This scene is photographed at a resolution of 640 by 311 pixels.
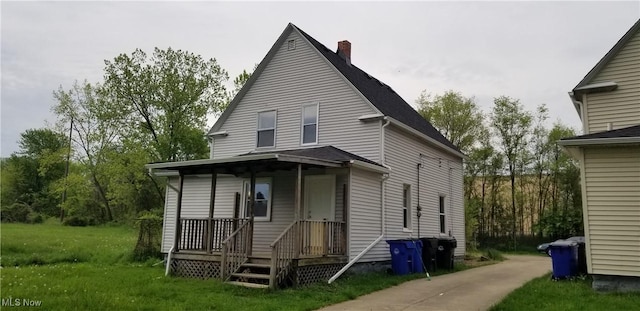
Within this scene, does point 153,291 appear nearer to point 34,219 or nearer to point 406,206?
point 406,206

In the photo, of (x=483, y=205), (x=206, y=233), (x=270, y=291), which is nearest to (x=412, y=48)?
(x=206, y=233)

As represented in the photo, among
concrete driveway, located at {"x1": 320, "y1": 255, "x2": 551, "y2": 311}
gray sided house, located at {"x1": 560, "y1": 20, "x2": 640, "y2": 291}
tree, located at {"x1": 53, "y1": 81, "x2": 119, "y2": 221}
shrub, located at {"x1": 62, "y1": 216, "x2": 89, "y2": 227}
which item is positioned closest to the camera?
concrete driveway, located at {"x1": 320, "y1": 255, "x2": 551, "y2": 311}

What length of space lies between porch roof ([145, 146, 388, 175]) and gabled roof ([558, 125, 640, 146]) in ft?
16.1

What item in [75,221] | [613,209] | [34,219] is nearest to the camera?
[613,209]

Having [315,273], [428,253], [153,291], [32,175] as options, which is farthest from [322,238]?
[32,175]

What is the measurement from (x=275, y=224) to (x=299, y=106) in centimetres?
398

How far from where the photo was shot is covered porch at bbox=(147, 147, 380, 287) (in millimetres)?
10672

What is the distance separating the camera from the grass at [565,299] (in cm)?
812

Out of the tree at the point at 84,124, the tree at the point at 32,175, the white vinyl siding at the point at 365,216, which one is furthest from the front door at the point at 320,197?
the tree at the point at 32,175

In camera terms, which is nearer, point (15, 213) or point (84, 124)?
point (84, 124)

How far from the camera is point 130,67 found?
1134 inches

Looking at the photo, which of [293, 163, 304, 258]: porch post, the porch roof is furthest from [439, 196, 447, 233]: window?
[293, 163, 304, 258]: porch post

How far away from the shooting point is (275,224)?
47.1 feet

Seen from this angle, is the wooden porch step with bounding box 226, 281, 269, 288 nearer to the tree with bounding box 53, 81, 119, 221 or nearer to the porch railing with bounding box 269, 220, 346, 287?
the porch railing with bounding box 269, 220, 346, 287
